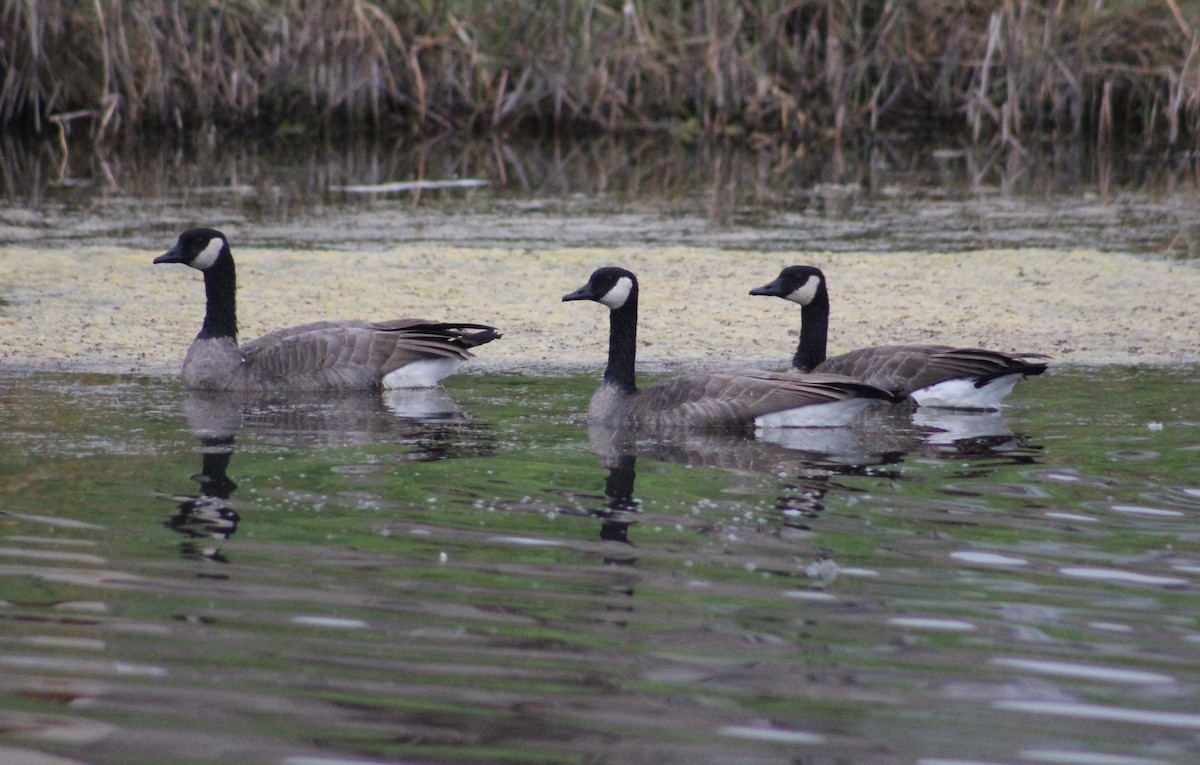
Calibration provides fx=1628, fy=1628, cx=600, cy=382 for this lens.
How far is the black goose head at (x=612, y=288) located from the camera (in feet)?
25.3

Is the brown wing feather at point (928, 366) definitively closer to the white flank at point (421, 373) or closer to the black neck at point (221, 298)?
the white flank at point (421, 373)

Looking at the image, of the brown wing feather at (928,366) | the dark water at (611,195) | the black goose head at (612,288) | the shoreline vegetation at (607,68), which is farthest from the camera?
the shoreline vegetation at (607,68)

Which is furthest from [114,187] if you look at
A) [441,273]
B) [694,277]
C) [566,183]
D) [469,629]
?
[469,629]

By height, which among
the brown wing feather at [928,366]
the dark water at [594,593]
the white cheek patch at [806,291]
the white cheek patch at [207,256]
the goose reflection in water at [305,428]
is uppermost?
the white cheek patch at [207,256]

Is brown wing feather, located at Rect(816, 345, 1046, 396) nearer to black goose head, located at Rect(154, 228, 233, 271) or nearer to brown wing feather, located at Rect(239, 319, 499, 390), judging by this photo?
brown wing feather, located at Rect(239, 319, 499, 390)

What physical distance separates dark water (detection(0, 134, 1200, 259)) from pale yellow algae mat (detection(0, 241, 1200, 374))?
74cm

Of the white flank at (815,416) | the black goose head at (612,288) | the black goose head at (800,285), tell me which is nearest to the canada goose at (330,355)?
the black goose head at (612,288)

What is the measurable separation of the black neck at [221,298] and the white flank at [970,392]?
3.53m

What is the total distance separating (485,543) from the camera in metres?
4.86

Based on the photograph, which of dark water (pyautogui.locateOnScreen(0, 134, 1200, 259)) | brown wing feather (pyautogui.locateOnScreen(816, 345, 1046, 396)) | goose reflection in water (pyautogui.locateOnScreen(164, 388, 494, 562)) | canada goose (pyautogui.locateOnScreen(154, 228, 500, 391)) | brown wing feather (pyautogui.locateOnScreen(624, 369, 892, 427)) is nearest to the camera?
goose reflection in water (pyautogui.locateOnScreen(164, 388, 494, 562))

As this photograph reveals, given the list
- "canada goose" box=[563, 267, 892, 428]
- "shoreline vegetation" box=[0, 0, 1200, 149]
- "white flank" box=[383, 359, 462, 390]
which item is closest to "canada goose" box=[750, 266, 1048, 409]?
"canada goose" box=[563, 267, 892, 428]

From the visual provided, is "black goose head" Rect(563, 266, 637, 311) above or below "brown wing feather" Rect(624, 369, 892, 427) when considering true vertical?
above

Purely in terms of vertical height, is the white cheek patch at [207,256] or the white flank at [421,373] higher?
the white cheek patch at [207,256]

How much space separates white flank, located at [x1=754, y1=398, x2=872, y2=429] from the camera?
719 centimetres
